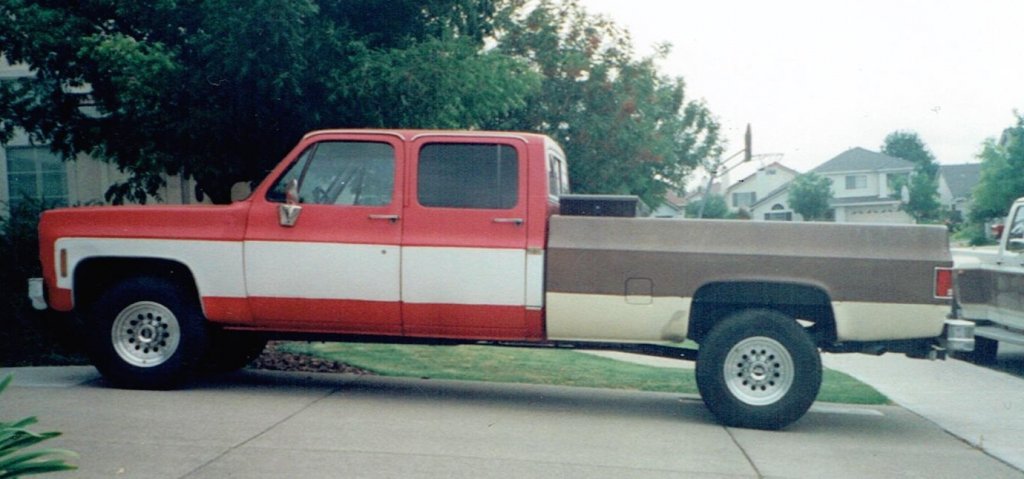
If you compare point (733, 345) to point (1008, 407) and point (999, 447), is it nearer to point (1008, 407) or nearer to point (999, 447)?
point (999, 447)

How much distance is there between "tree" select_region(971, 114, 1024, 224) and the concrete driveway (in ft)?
116

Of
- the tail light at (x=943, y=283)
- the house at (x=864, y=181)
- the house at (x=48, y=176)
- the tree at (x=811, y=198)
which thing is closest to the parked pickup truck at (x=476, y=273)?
the tail light at (x=943, y=283)

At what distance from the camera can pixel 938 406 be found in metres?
9.48

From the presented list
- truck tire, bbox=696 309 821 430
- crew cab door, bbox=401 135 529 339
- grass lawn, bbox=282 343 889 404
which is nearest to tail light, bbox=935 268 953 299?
truck tire, bbox=696 309 821 430

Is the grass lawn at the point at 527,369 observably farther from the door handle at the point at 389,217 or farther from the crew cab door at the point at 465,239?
the door handle at the point at 389,217

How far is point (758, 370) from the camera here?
25.0ft

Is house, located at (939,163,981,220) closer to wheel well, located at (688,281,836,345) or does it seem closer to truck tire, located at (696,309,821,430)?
wheel well, located at (688,281,836,345)

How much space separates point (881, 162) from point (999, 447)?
4033 centimetres

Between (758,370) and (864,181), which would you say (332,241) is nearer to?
(758,370)

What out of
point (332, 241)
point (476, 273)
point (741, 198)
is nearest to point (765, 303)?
point (476, 273)

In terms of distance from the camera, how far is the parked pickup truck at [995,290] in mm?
12023

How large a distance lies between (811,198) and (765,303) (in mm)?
27278

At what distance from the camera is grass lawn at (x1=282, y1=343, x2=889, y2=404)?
9.92 m

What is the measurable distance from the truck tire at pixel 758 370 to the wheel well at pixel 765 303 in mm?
103
